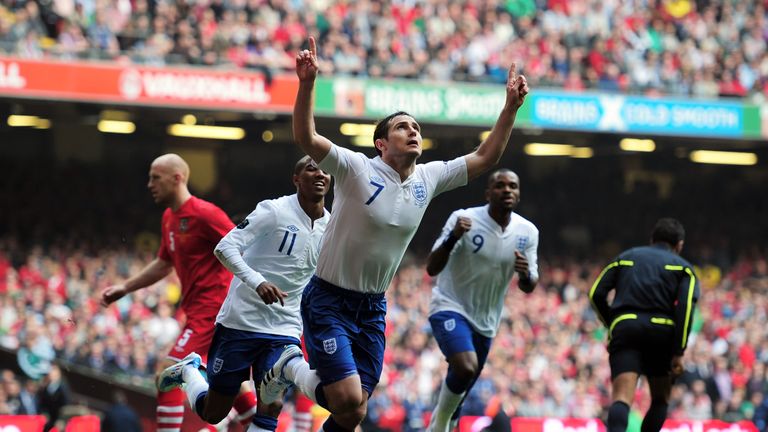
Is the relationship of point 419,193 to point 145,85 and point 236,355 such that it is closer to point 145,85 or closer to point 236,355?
point 236,355

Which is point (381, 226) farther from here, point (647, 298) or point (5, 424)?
point (5, 424)

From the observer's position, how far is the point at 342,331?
744cm

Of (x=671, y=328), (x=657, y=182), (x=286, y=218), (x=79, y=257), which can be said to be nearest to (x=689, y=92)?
(x=657, y=182)

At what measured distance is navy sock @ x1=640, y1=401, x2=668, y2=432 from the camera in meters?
9.91

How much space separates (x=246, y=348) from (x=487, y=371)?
1152 centimetres

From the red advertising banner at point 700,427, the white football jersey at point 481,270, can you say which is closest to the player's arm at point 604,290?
the white football jersey at point 481,270

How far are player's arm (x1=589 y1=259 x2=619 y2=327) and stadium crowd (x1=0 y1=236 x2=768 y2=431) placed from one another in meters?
4.94

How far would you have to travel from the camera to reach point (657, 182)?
31.6 metres

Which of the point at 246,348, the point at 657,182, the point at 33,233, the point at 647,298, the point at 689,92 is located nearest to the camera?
the point at 246,348

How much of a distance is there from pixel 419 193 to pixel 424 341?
1277cm

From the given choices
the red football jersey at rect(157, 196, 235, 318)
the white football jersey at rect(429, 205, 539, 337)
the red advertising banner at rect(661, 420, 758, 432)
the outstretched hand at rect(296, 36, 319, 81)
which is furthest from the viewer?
the red advertising banner at rect(661, 420, 758, 432)

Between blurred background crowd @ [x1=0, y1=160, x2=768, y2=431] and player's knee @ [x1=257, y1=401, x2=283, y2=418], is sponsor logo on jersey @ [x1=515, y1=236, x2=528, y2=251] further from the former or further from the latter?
blurred background crowd @ [x1=0, y1=160, x2=768, y2=431]

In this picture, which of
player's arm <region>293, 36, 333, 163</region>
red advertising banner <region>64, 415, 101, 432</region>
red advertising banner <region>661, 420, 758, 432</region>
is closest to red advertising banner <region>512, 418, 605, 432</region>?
red advertising banner <region>661, 420, 758, 432</region>

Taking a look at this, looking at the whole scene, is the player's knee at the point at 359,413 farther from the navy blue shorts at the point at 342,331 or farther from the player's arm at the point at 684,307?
the player's arm at the point at 684,307
